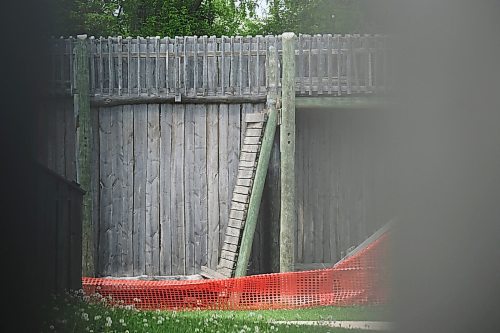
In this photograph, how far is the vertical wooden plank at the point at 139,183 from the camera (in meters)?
1.96

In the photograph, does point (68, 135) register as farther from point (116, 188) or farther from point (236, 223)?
point (236, 223)

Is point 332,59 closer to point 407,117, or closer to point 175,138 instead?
point 175,138

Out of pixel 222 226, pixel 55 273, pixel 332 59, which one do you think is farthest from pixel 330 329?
pixel 222 226

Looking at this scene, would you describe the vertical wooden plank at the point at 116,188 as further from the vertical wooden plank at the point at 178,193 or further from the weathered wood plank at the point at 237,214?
the weathered wood plank at the point at 237,214

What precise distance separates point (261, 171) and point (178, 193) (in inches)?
9.7

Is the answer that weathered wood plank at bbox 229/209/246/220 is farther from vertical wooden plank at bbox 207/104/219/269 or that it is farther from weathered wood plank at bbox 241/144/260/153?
weathered wood plank at bbox 241/144/260/153

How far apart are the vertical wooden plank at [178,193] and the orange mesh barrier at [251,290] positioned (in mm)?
85

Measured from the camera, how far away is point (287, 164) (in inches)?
81.0

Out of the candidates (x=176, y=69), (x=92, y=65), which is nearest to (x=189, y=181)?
(x=176, y=69)

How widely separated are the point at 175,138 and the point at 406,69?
6.00 feet

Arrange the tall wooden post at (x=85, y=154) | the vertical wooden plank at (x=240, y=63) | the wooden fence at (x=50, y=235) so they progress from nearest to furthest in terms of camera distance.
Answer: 1. the wooden fence at (x=50, y=235)
2. the tall wooden post at (x=85, y=154)
3. the vertical wooden plank at (x=240, y=63)

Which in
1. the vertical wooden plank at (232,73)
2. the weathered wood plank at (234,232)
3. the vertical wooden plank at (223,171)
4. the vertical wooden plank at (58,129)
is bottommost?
the weathered wood plank at (234,232)

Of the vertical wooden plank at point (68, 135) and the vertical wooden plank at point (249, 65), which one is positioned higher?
the vertical wooden plank at point (249, 65)

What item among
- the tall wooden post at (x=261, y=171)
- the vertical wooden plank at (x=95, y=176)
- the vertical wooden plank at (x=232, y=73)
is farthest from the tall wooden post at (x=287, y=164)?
the vertical wooden plank at (x=95, y=176)
